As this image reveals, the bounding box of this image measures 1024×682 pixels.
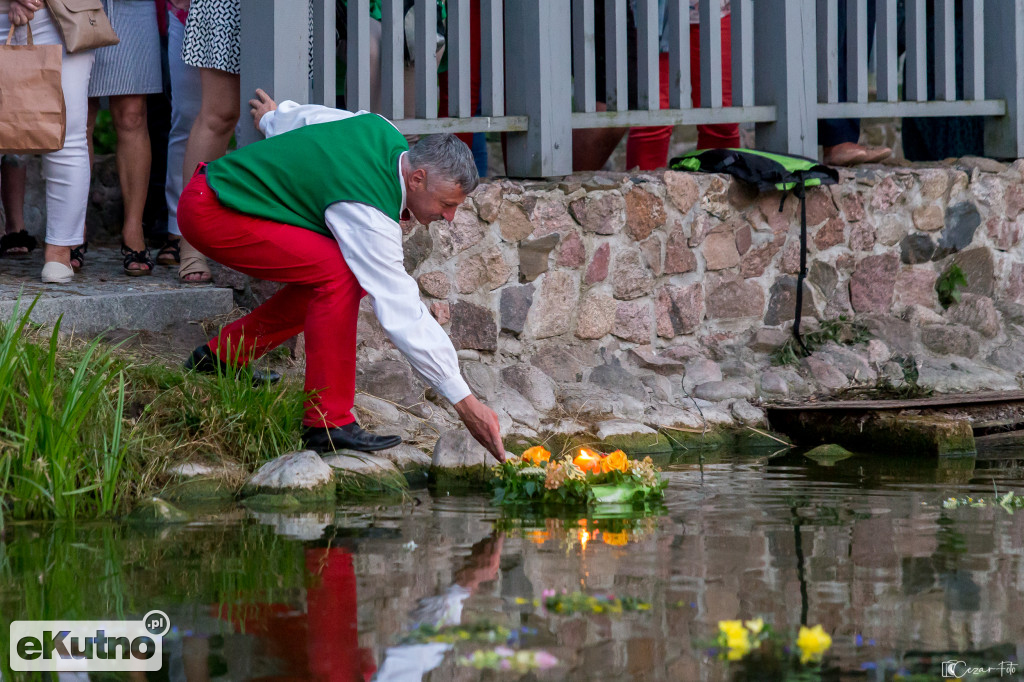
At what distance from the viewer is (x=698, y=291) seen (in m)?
5.79

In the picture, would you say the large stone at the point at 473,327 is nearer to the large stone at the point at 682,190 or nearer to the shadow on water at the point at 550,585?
the large stone at the point at 682,190

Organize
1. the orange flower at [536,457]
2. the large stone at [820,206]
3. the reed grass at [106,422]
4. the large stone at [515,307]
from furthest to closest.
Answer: the large stone at [820,206] < the large stone at [515,307] < the orange flower at [536,457] < the reed grass at [106,422]

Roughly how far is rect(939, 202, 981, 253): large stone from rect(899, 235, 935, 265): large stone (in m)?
0.10

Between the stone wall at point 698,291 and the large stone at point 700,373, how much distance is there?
0.01m

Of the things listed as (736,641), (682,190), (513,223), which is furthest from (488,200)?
(736,641)

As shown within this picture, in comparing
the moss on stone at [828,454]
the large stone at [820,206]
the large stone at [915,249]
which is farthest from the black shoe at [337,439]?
the large stone at [915,249]

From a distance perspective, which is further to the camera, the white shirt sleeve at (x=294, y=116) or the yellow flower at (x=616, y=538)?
the white shirt sleeve at (x=294, y=116)

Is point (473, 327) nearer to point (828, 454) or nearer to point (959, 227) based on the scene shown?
point (828, 454)

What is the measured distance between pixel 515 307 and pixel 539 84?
95cm

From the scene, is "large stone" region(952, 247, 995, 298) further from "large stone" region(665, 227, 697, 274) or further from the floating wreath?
the floating wreath

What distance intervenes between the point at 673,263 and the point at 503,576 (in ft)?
9.42

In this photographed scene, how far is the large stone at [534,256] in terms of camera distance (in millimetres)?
5352

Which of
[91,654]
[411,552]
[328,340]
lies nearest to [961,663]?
[411,552]

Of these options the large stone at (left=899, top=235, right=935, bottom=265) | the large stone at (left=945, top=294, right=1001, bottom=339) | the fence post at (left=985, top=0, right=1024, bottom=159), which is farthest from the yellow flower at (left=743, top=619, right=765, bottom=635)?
the fence post at (left=985, top=0, right=1024, bottom=159)
